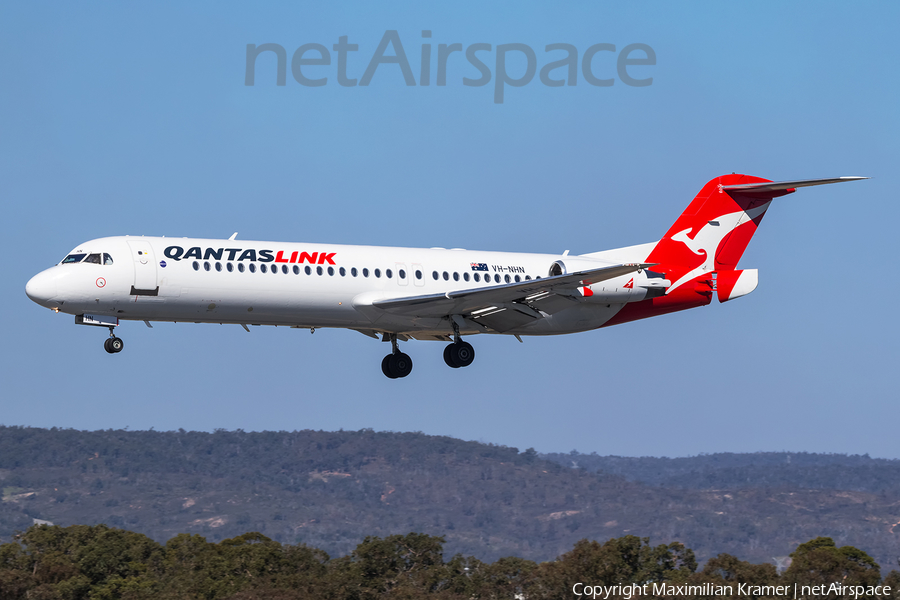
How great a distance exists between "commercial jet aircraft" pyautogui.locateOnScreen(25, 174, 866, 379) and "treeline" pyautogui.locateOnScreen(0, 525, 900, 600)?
19868mm

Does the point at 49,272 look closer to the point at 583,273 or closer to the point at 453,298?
the point at 453,298

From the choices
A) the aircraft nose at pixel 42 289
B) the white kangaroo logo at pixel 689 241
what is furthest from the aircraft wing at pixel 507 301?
the aircraft nose at pixel 42 289

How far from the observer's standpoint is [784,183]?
127 ft

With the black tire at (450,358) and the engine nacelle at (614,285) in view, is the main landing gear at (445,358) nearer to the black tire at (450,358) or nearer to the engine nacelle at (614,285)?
the black tire at (450,358)

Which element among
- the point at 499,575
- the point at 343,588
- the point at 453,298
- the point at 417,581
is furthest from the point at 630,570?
the point at 453,298

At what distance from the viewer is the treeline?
56250mm

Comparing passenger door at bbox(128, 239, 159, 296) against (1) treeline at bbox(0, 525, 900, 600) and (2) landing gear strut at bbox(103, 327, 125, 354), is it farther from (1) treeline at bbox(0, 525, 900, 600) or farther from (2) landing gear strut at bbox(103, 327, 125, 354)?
(1) treeline at bbox(0, 525, 900, 600)

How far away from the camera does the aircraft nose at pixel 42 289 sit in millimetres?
30594

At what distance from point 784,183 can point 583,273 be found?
10.4 meters

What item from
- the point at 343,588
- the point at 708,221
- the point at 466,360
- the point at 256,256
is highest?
the point at 708,221

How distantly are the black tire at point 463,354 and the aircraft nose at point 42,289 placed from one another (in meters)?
12.6

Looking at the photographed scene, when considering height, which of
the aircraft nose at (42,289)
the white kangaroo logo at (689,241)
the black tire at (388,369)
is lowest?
the black tire at (388,369)

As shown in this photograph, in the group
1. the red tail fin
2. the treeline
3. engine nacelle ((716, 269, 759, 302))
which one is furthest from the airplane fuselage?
the treeline

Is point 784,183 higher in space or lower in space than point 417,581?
higher
